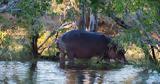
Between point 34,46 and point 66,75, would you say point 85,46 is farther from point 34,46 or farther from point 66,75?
point 66,75

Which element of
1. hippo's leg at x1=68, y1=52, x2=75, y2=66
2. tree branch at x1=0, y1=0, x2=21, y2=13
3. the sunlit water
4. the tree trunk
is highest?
tree branch at x1=0, y1=0, x2=21, y2=13

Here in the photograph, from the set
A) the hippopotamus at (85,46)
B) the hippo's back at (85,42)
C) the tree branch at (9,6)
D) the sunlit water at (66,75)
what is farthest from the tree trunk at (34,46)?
the tree branch at (9,6)

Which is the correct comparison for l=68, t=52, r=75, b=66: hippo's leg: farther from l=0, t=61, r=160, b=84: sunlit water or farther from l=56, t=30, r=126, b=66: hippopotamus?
l=0, t=61, r=160, b=84: sunlit water

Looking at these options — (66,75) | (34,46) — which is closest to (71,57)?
→ (34,46)

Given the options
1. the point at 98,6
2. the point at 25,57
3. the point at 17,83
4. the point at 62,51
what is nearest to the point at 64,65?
the point at 62,51

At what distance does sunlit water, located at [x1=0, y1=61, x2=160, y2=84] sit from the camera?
12.9m

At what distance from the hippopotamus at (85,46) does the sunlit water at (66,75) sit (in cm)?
94

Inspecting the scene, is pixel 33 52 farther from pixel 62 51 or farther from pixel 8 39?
pixel 8 39

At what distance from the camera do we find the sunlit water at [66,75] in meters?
12.9

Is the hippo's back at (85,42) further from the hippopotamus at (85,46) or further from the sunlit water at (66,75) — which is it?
the sunlit water at (66,75)

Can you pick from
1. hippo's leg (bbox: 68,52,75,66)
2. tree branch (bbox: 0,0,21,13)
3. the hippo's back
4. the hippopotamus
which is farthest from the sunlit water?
tree branch (bbox: 0,0,21,13)

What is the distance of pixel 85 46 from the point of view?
18.0 m

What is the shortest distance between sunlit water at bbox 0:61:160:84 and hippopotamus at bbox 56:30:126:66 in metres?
0.94

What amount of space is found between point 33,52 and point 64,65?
108 inches
